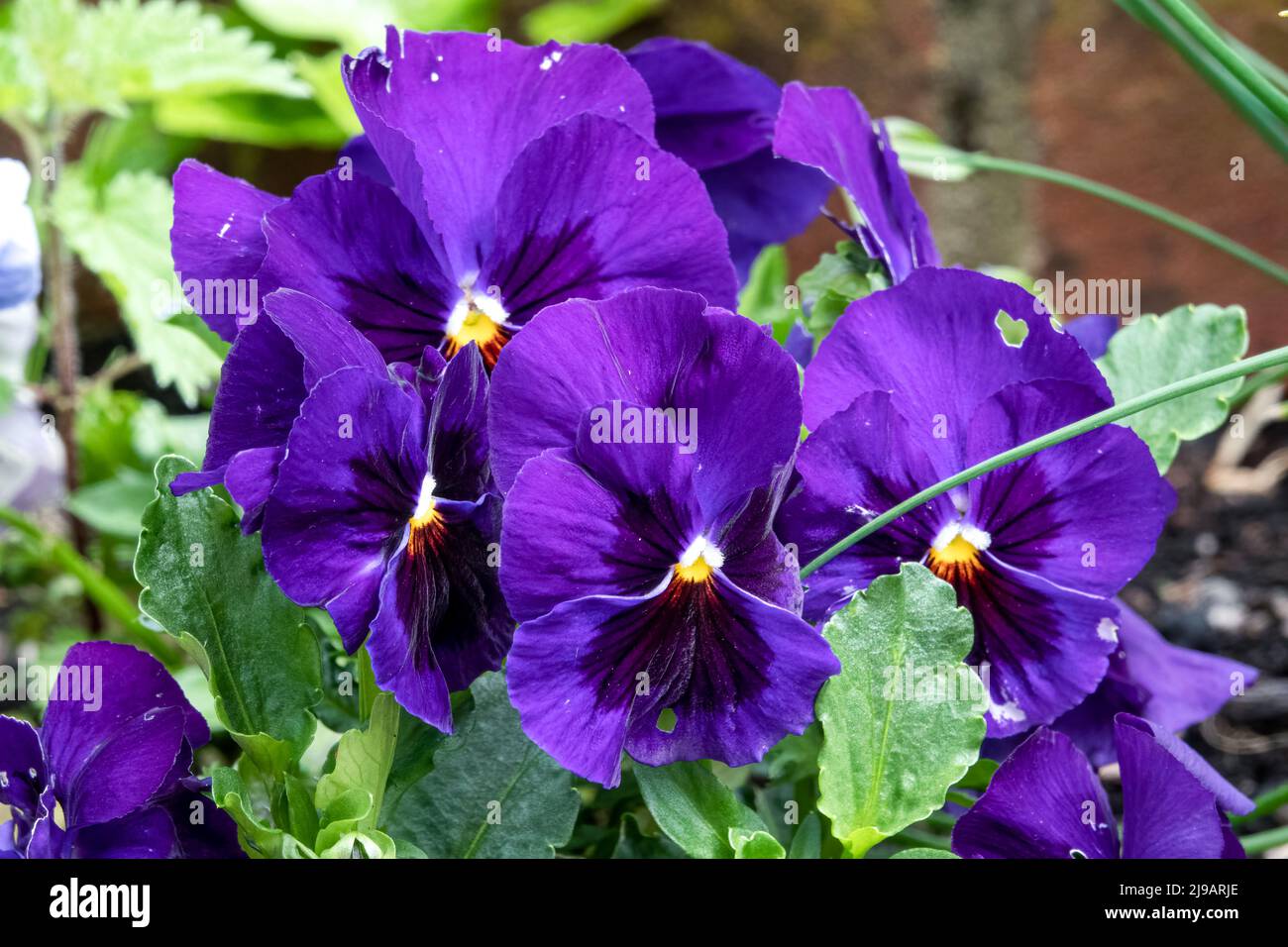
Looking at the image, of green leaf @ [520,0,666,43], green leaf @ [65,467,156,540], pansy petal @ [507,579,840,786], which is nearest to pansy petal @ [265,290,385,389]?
pansy petal @ [507,579,840,786]

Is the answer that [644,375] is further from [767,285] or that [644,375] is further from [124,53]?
[124,53]

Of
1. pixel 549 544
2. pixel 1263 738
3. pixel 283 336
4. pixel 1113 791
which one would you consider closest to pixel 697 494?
pixel 549 544

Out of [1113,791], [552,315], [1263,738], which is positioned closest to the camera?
[552,315]

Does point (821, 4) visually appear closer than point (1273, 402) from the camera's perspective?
No

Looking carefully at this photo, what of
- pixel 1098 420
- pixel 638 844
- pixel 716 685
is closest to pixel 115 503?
pixel 638 844

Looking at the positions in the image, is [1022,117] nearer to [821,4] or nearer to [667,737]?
[821,4]

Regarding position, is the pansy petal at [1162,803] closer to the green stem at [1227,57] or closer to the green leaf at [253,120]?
the green stem at [1227,57]

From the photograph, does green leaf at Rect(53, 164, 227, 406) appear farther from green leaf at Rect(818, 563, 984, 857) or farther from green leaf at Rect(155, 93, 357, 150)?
green leaf at Rect(155, 93, 357, 150)
